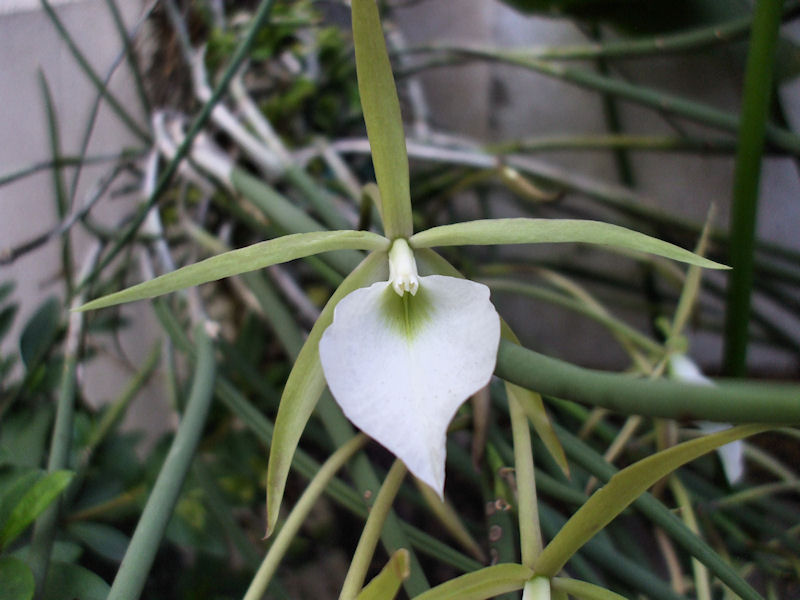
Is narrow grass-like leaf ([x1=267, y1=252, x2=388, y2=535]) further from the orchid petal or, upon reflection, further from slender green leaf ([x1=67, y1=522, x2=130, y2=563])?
slender green leaf ([x1=67, y1=522, x2=130, y2=563])

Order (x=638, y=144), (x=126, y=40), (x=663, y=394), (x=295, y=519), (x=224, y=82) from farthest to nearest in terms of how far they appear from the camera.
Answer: (x=638, y=144) → (x=126, y=40) → (x=224, y=82) → (x=295, y=519) → (x=663, y=394)

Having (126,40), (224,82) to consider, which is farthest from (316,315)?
(126,40)

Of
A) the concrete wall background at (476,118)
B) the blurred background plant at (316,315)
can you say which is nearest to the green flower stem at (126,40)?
the blurred background plant at (316,315)

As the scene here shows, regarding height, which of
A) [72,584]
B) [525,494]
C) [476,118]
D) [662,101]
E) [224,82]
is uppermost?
[476,118]

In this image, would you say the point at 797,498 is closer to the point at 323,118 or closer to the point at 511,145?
the point at 511,145

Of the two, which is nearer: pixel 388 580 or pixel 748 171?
pixel 388 580

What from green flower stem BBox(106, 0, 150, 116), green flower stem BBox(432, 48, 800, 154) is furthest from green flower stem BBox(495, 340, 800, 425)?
green flower stem BBox(106, 0, 150, 116)

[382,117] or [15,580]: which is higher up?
[382,117]

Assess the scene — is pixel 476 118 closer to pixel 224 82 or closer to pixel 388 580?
pixel 224 82

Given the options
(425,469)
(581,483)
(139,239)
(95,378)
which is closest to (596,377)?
(425,469)

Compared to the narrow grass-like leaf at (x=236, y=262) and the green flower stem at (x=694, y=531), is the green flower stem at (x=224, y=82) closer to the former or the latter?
the narrow grass-like leaf at (x=236, y=262)
